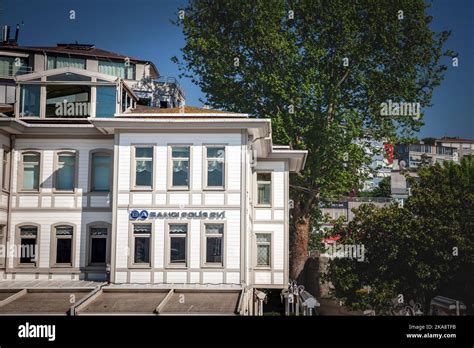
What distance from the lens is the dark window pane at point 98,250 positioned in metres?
15.1

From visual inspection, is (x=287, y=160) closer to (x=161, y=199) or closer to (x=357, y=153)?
(x=161, y=199)

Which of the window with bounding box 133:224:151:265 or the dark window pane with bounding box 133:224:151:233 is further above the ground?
the dark window pane with bounding box 133:224:151:233

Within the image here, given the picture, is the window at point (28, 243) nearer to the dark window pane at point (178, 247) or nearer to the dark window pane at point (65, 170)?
the dark window pane at point (65, 170)

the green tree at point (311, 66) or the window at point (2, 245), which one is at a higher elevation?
the green tree at point (311, 66)

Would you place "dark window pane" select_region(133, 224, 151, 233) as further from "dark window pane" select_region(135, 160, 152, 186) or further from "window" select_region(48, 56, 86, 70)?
"window" select_region(48, 56, 86, 70)

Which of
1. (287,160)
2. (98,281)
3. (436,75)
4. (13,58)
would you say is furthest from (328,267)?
(13,58)

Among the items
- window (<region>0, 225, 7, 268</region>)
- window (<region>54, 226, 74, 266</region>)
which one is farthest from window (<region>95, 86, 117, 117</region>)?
window (<region>0, 225, 7, 268</region>)

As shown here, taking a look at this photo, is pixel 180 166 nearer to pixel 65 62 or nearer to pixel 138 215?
pixel 138 215

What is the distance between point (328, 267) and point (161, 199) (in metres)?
7.13

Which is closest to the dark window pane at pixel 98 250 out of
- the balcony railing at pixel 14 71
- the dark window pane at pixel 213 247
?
the dark window pane at pixel 213 247

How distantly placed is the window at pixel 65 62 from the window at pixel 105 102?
2.07 feet

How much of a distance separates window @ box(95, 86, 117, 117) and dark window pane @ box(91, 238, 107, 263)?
8.13 ft

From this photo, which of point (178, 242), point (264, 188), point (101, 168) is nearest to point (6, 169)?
point (101, 168)

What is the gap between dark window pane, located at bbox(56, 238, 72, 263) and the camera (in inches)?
594
